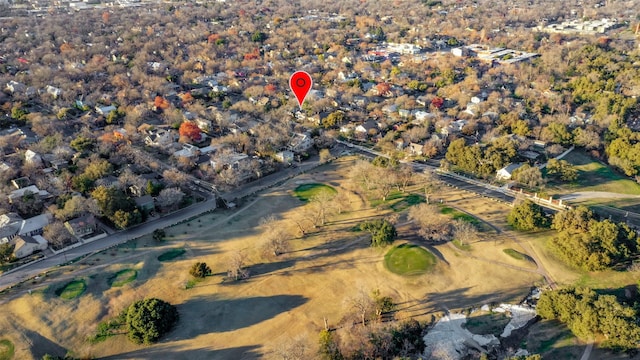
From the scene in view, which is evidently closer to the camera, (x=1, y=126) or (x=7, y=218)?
(x=7, y=218)

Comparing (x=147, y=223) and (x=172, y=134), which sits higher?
(x=172, y=134)

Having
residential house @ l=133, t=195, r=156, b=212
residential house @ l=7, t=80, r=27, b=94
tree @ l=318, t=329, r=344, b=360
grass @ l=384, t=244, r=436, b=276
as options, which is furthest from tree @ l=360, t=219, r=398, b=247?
residential house @ l=7, t=80, r=27, b=94

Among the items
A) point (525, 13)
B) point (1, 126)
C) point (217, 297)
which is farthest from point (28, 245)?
point (525, 13)

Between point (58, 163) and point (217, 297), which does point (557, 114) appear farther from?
point (58, 163)

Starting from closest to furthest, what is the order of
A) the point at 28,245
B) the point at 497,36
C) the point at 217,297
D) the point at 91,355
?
the point at 91,355 < the point at 217,297 < the point at 28,245 < the point at 497,36

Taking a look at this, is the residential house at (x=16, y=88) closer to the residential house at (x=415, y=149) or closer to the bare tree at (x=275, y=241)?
the bare tree at (x=275, y=241)

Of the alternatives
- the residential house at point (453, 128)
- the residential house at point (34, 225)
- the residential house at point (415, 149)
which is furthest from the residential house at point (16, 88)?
the residential house at point (453, 128)

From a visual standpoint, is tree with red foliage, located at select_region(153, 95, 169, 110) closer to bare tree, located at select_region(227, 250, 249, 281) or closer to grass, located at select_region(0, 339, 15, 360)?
bare tree, located at select_region(227, 250, 249, 281)
